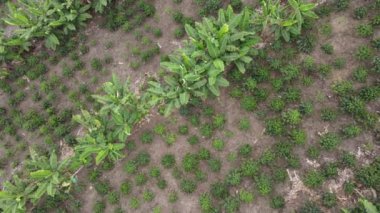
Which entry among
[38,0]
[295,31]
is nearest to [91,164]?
[38,0]

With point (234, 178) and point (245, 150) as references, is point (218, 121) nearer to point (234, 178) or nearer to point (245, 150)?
point (245, 150)

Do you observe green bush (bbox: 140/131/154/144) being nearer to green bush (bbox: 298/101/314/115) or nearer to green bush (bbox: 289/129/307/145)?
green bush (bbox: 289/129/307/145)

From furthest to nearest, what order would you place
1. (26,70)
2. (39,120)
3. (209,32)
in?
(26,70), (39,120), (209,32)

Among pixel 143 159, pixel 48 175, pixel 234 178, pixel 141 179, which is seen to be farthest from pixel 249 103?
pixel 48 175

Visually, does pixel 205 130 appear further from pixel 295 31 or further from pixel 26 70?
pixel 26 70

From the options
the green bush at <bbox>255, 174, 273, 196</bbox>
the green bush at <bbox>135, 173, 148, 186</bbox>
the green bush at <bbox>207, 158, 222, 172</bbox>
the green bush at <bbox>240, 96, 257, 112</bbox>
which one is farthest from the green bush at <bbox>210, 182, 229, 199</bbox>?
the green bush at <bbox>240, 96, 257, 112</bbox>

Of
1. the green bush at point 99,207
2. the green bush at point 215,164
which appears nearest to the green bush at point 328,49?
the green bush at point 215,164
